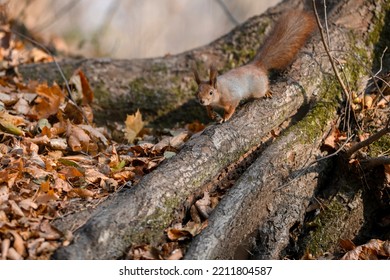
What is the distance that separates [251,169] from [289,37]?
4.05ft

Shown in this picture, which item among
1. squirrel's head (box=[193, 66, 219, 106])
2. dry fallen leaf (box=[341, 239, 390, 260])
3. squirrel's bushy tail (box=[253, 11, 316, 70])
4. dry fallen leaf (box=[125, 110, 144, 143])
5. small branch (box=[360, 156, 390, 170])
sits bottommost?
dry fallen leaf (box=[341, 239, 390, 260])

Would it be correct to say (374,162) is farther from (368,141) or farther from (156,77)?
(156,77)

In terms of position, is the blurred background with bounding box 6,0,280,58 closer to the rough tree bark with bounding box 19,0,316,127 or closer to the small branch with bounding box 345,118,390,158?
the rough tree bark with bounding box 19,0,316,127

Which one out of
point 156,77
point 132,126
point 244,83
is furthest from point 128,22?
point 244,83

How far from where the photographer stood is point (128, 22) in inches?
386

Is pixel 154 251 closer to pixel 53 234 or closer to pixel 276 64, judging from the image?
pixel 53 234

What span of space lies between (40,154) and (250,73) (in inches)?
60.9

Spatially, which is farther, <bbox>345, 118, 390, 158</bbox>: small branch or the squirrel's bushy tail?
the squirrel's bushy tail

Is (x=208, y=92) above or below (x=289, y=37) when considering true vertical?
below

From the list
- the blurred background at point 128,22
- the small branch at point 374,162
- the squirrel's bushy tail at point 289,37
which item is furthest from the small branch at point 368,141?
the blurred background at point 128,22

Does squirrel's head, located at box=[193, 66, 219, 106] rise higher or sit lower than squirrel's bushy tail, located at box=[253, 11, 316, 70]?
lower

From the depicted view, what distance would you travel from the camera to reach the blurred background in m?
8.05

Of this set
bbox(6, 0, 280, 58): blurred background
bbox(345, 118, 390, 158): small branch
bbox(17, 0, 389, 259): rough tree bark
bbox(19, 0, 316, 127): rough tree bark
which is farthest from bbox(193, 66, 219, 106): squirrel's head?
bbox(6, 0, 280, 58): blurred background
